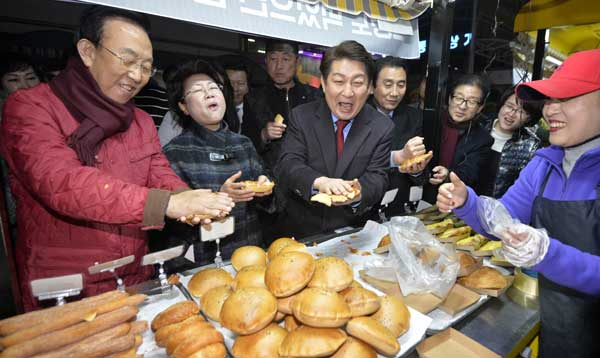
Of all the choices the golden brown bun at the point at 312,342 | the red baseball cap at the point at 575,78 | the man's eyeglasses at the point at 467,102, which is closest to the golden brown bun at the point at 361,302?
the golden brown bun at the point at 312,342

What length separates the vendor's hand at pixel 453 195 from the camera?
5.65 ft

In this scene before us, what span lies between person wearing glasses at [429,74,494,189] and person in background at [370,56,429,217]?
25cm

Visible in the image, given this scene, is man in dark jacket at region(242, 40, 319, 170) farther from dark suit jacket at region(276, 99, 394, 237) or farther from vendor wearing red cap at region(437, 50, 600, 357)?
vendor wearing red cap at region(437, 50, 600, 357)

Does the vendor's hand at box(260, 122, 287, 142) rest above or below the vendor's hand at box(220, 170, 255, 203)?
above

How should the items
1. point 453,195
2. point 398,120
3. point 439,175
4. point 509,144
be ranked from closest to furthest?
1. point 453,195
2. point 439,175
3. point 509,144
4. point 398,120

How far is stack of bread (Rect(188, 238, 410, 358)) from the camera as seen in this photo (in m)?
1.04

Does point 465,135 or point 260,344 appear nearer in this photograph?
point 260,344

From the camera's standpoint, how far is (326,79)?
222cm

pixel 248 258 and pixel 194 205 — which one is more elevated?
pixel 194 205

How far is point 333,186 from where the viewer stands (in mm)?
1918

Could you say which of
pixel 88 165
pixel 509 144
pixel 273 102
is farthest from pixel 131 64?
pixel 509 144

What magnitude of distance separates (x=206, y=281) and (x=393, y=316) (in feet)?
2.85

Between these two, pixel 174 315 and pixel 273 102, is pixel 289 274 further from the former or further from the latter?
pixel 273 102

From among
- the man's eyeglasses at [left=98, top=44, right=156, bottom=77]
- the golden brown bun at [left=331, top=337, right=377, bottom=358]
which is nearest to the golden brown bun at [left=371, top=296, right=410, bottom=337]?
the golden brown bun at [left=331, top=337, right=377, bottom=358]
